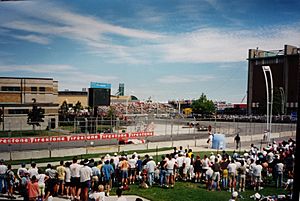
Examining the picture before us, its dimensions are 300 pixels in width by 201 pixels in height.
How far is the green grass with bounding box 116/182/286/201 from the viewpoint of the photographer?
197 inches

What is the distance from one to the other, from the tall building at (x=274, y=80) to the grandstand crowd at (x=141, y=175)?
78 centimetres

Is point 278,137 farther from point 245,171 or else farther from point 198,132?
point 198,132

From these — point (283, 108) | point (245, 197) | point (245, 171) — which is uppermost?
point (283, 108)

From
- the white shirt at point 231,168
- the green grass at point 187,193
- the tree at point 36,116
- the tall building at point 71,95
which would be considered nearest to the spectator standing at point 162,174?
the green grass at point 187,193

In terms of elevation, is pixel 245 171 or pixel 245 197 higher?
pixel 245 171

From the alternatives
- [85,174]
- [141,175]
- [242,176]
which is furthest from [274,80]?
[85,174]

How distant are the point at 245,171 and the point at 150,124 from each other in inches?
301

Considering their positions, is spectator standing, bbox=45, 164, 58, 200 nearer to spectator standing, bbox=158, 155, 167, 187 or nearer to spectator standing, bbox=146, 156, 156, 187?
spectator standing, bbox=146, 156, 156, 187

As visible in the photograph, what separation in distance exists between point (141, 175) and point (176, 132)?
20.8 feet

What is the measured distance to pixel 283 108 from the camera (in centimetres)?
623

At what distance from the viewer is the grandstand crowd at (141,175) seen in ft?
15.1

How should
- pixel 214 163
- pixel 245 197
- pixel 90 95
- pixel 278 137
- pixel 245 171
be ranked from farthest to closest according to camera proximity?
1. pixel 90 95
2. pixel 278 137
3. pixel 214 163
4. pixel 245 171
5. pixel 245 197

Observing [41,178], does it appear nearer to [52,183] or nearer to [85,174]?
[52,183]

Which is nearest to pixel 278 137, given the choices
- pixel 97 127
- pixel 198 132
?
pixel 198 132
